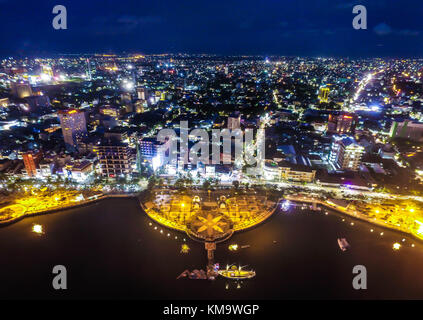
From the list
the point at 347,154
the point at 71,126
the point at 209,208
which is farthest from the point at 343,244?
the point at 71,126

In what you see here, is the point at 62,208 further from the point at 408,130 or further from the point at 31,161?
the point at 408,130

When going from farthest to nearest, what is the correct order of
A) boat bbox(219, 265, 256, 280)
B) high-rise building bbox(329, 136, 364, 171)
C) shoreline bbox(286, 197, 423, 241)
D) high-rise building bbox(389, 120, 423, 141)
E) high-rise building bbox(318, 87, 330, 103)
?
high-rise building bbox(318, 87, 330, 103) → high-rise building bbox(389, 120, 423, 141) → high-rise building bbox(329, 136, 364, 171) → shoreline bbox(286, 197, 423, 241) → boat bbox(219, 265, 256, 280)

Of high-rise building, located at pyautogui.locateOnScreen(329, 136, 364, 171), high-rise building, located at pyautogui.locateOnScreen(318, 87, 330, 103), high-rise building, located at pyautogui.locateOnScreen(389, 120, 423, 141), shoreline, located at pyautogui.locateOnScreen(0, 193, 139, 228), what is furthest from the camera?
high-rise building, located at pyautogui.locateOnScreen(318, 87, 330, 103)

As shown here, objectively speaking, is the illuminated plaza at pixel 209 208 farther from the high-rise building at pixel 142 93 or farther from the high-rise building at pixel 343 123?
the high-rise building at pixel 142 93

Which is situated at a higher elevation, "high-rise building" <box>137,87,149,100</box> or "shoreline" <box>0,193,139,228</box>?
"high-rise building" <box>137,87,149,100</box>

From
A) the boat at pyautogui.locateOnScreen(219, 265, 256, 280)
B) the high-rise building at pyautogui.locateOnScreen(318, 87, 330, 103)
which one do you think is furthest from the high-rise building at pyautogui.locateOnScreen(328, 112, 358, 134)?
the boat at pyautogui.locateOnScreen(219, 265, 256, 280)

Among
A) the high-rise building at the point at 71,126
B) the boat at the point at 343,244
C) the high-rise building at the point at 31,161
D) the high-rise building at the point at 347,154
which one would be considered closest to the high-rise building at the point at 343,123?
the high-rise building at the point at 347,154

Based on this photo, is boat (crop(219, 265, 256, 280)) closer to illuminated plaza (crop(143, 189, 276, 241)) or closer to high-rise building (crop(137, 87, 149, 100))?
illuminated plaza (crop(143, 189, 276, 241))

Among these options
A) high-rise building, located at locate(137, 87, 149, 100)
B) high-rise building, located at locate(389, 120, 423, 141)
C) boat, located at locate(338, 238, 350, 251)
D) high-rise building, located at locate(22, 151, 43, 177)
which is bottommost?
boat, located at locate(338, 238, 350, 251)
